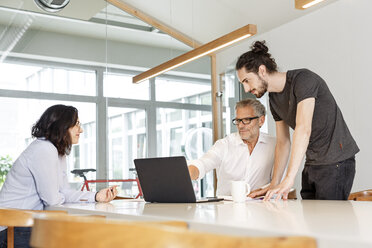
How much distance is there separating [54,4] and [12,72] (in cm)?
105

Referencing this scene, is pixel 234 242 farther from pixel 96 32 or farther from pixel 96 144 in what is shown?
pixel 96 32

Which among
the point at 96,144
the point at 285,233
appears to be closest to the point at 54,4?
the point at 96,144

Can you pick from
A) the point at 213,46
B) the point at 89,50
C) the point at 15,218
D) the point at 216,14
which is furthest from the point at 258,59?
the point at 89,50

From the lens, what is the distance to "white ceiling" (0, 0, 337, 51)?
5941 millimetres

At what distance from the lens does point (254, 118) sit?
10.7 ft

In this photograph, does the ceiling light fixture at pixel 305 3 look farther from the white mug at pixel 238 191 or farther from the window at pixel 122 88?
the window at pixel 122 88

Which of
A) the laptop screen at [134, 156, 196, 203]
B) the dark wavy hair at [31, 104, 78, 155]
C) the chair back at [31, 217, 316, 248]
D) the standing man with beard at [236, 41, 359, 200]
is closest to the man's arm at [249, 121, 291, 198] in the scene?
the standing man with beard at [236, 41, 359, 200]

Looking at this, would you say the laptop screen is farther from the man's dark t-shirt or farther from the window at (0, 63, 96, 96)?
the window at (0, 63, 96, 96)

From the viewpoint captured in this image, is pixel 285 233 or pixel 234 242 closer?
pixel 234 242

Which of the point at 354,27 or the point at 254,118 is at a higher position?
the point at 354,27

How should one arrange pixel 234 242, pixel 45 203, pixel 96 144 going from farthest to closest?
1. pixel 96 144
2. pixel 45 203
3. pixel 234 242

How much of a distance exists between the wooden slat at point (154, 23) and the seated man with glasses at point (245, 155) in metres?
4.17

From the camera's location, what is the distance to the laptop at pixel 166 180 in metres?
2.12

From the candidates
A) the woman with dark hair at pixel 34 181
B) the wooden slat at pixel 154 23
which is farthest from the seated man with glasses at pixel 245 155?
the wooden slat at pixel 154 23
